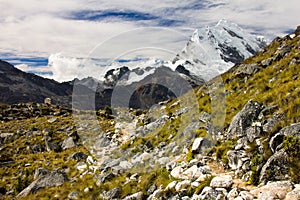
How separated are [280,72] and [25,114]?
75.0m

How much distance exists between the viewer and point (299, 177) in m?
8.27

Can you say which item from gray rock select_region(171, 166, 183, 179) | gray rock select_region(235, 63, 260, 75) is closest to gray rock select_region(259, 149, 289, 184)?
gray rock select_region(171, 166, 183, 179)

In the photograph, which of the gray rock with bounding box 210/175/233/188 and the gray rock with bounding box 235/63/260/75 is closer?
the gray rock with bounding box 210/175/233/188

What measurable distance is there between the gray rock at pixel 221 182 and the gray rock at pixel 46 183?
1358 cm

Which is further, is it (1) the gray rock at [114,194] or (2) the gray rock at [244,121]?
(1) the gray rock at [114,194]

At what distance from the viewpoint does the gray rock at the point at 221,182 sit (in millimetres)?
9570

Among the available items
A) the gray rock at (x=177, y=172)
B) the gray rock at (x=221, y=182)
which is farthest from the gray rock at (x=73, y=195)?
the gray rock at (x=221, y=182)

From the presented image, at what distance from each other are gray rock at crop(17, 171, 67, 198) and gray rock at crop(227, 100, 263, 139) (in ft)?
43.4

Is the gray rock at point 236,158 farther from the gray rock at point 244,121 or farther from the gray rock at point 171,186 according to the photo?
the gray rock at point 171,186

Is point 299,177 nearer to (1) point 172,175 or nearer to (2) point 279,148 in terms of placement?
(2) point 279,148

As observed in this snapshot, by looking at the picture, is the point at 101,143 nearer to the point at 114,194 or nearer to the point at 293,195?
the point at 114,194

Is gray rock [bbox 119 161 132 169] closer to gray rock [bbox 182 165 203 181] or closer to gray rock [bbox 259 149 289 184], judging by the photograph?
gray rock [bbox 182 165 203 181]

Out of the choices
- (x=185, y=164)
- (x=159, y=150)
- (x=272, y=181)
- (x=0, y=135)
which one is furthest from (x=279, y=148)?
(x=0, y=135)

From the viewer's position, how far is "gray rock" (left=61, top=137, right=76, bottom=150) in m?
35.8
